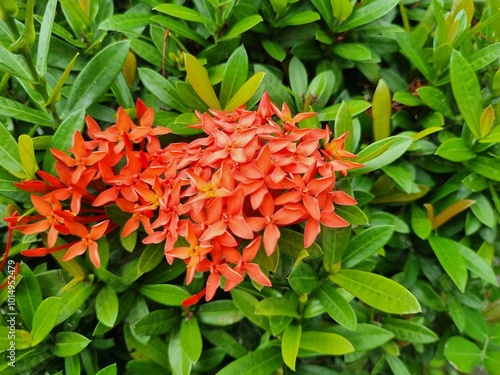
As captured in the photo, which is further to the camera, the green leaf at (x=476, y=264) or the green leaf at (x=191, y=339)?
the green leaf at (x=476, y=264)

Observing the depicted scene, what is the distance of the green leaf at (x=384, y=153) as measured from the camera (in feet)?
3.18

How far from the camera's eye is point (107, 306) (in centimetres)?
97

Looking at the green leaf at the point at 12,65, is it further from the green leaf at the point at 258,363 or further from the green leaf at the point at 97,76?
the green leaf at the point at 258,363

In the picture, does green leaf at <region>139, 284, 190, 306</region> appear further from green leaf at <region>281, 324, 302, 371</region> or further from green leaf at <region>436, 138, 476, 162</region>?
green leaf at <region>436, 138, 476, 162</region>

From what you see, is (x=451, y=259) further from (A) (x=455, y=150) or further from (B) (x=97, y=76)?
(B) (x=97, y=76)

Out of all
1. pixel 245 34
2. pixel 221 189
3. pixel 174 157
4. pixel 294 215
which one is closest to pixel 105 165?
pixel 174 157

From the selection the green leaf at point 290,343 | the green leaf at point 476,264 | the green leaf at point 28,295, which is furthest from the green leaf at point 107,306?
the green leaf at point 476,264

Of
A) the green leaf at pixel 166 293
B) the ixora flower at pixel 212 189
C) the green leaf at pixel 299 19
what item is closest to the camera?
the ixora flower at pixel 212 189

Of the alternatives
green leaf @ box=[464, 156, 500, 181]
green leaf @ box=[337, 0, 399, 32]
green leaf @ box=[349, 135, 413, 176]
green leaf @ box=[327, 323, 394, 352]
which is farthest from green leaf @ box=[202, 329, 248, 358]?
green leaf @ box=[337, 0, 399, 32]

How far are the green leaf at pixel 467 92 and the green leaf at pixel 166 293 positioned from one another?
0.73m

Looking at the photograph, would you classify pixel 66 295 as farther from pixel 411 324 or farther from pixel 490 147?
pixel 490 147

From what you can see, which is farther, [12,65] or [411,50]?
[411,50]

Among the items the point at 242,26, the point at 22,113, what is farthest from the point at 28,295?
the point at 242,26

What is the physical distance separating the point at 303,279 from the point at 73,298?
48 cm
